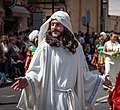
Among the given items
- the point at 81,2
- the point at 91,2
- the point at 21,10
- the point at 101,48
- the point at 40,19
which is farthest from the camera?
the point at 91,2

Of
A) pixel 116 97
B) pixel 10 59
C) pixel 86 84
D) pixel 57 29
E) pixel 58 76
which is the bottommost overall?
pixel 10 59

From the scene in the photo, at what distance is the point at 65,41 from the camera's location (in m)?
4.78

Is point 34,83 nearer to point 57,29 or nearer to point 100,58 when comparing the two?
point 57,29

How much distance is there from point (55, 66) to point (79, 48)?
380 millimetres

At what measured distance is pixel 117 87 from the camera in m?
4.89

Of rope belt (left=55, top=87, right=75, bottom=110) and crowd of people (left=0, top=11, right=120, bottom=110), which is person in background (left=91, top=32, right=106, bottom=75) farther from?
rope belt (left=55, top=87, right=75, bottom=110)

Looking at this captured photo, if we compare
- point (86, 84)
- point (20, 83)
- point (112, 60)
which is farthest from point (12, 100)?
point (20, 83)

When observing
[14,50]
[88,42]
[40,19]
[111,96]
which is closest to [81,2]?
[88,42]

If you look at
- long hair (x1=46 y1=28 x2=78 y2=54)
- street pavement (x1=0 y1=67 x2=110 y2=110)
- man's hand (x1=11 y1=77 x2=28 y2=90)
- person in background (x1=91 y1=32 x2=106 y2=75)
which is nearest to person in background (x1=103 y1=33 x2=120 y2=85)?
person in background (x1=91 y1=32 x2=106 y2=75)

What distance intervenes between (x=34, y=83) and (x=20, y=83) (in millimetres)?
248

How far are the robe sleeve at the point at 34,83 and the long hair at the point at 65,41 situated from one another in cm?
10

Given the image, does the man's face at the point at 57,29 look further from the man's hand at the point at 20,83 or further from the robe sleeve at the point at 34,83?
the man's hand at the point at 20,83

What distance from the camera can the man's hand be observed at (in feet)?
14.5

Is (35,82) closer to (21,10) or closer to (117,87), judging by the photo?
(117,87)
